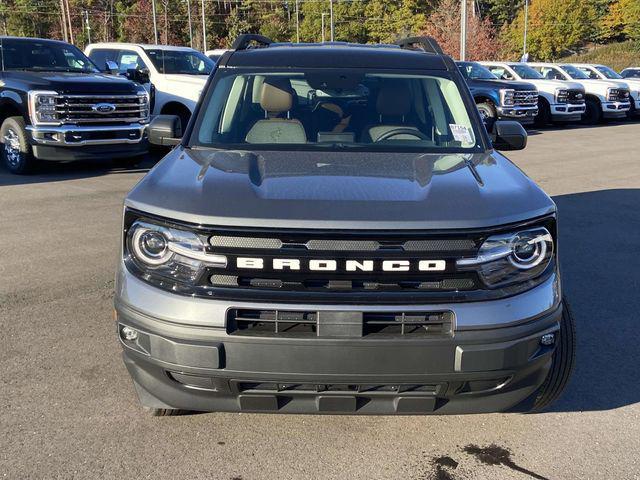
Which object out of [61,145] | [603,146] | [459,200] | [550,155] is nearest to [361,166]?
[459,200]

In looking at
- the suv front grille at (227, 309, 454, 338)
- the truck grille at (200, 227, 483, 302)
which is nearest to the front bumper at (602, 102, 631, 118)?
the truck grille at (200, 227, 483, 302)

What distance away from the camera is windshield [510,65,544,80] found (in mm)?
21181

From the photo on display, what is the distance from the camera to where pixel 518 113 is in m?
18.6

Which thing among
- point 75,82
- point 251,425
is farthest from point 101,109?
point 251,425

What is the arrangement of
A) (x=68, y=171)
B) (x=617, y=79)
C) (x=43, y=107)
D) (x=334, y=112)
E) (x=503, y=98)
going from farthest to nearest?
(x=617, y=79), (x=503, y=98), (x=68, y=171), (x=43, y=107), (x=334, y=112)

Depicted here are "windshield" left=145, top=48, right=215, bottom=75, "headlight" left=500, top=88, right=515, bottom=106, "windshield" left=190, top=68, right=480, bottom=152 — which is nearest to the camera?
"windshield" left=190, top=68, right=480, bottom=152

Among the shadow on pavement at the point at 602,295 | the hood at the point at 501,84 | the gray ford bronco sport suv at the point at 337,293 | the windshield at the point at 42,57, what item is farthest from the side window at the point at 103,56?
the gray ford bronco sport suv at the point at 337,293

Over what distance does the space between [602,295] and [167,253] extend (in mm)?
3875

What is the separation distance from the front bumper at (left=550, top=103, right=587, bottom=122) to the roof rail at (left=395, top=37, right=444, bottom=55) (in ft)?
54.5

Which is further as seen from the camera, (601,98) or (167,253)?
(601,98)

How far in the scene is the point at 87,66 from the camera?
11.8 meters

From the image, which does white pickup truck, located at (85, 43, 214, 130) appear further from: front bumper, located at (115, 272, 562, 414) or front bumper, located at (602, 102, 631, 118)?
front bumper, located at (602, 102, 631, 118)

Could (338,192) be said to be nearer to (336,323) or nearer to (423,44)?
(336,323)

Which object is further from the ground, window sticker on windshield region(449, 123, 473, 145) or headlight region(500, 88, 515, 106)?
window sticker on windshield region(449, 123, 473, 145)
